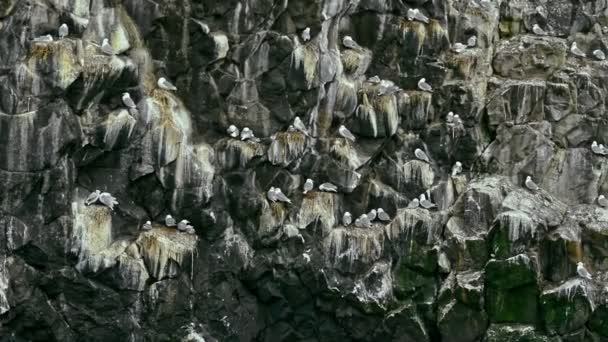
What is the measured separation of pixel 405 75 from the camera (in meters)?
26.9

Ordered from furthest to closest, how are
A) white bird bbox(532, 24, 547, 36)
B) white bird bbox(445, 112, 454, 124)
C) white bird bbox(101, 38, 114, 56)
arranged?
1. white bird bbox(532, 24, 547, 36)
2. white bird bbox(445, 112, 454, 124)
3. white bird bbox(101, 38, 114, 56)

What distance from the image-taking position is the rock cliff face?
23.2 m

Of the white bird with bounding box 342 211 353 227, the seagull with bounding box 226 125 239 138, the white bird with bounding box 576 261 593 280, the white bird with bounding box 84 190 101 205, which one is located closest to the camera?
the white bird with bounding box 84 190 101 205

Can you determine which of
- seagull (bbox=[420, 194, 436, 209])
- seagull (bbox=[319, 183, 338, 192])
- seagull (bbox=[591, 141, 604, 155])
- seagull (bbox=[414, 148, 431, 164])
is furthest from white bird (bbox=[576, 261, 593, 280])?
seagull (bbox=[319, 183, 338, 192])

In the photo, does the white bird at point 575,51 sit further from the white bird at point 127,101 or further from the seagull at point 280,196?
the white bird at point 127,101

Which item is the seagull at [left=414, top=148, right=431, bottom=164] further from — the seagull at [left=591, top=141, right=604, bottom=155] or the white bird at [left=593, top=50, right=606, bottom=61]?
the white bird at [left=593, top=50, right=606, bottom=61]

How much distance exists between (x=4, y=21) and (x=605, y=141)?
1388 centimetres

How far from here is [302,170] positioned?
A: 2592 cm

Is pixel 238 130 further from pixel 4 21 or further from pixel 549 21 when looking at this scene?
pixel 549 21

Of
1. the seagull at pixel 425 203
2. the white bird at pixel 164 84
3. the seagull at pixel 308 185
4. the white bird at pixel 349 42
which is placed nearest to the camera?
the white bird at pixel 164 84

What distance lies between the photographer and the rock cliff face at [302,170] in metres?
23.2

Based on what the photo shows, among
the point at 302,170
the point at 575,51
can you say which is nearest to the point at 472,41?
the point at 575,51

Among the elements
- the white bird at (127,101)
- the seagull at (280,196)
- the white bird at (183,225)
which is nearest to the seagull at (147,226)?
the white bird at (183,225)

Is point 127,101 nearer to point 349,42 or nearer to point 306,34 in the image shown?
point 306,34
